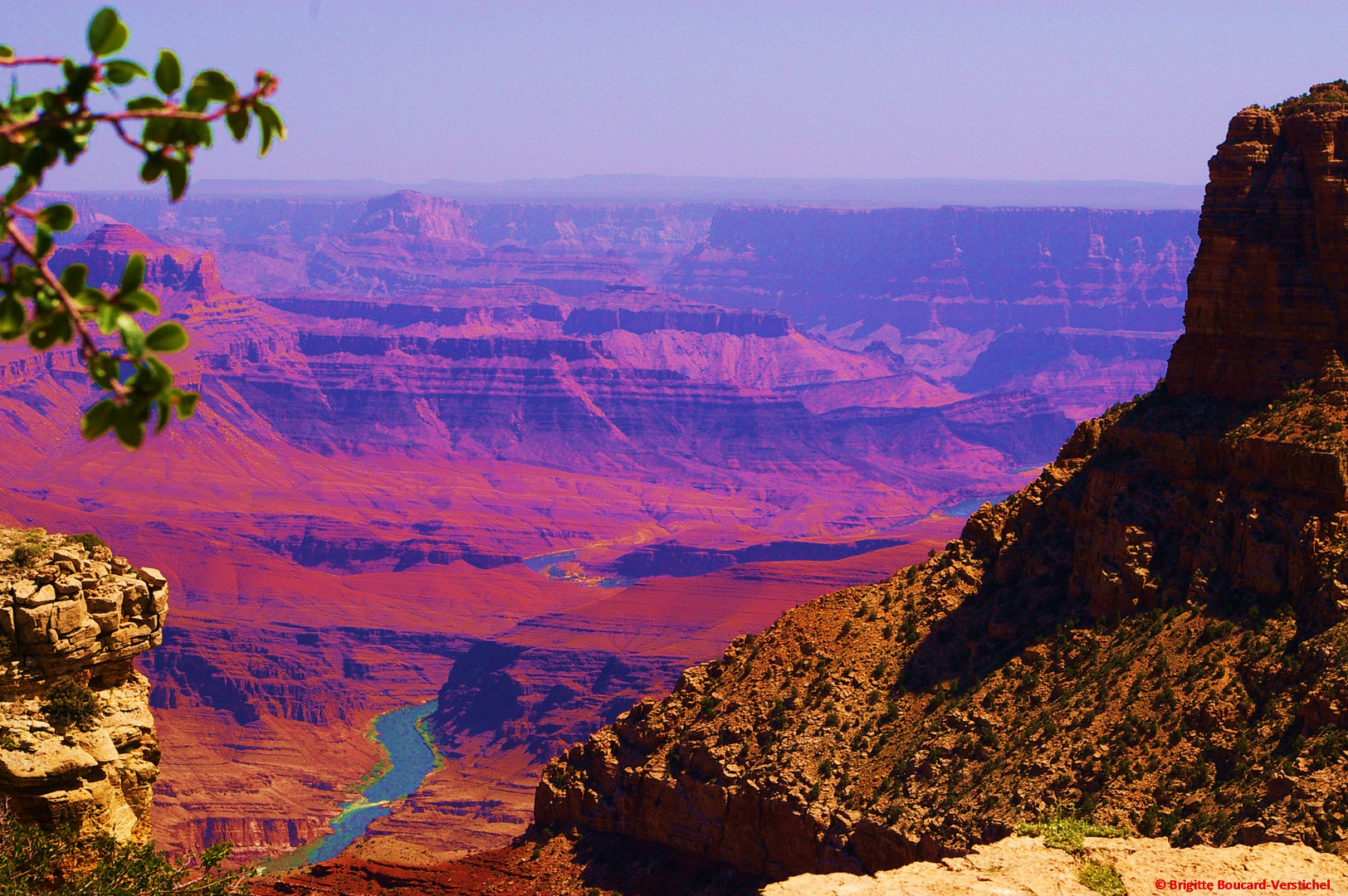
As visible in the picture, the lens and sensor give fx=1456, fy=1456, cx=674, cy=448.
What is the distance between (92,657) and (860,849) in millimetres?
17354

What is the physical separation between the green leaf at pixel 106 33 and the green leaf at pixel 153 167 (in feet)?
1.87

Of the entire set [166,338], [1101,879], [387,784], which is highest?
[166,338]

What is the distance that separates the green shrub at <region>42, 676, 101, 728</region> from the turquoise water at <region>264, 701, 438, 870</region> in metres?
60.3

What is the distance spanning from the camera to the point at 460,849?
3656 inches

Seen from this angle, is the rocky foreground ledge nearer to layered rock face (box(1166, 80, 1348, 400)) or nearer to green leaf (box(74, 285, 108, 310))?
green leaf (box(74, 285, 108, 310))

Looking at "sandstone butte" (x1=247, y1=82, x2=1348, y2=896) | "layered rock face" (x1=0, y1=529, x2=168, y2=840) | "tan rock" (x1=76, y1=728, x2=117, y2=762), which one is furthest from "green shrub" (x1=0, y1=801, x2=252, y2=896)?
"sandstone butte" (x1=247, y1=82, x2=1348, y2=896)

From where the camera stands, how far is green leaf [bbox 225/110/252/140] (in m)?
7.78

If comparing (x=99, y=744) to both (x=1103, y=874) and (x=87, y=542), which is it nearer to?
(x=87, y=542)

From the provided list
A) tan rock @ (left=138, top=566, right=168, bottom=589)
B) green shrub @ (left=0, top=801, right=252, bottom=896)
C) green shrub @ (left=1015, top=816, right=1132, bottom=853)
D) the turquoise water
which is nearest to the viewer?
green shrub @ (left=1015, top=816, right=1132, bottom=853)

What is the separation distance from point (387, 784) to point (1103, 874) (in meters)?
104

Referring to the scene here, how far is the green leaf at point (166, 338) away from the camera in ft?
23.3

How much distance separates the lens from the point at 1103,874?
18.8m

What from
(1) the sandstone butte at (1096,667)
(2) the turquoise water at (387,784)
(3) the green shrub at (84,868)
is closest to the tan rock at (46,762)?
(3) the green shrub at (84,868)

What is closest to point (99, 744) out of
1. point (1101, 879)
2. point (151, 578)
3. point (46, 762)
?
point (46, 762)
